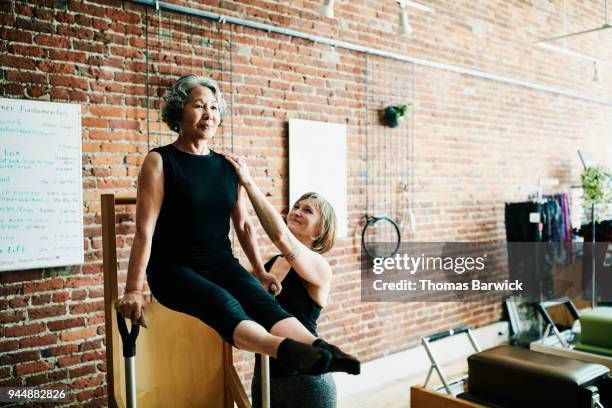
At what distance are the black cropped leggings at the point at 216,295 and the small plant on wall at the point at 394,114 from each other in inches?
136

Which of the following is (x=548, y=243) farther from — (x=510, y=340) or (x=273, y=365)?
(x=273, y=365)

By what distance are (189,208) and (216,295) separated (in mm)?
329

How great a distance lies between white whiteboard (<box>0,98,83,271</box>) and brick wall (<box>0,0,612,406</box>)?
9 centimetres

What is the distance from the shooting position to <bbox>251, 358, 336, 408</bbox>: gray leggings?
7.34ft

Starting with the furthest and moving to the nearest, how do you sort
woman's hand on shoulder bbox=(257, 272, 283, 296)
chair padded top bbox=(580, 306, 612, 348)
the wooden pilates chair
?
1. chair padded top bbox=(580, 306, 612, 348)
2. the wooden pilates chair
3. woman's hand on shoulder bbox=(257, 272, 283, 296)

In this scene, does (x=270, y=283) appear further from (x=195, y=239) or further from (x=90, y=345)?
(x=90, y=345)

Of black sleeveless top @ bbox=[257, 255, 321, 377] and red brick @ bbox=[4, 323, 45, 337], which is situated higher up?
black sleeveless top @ bbox=[257, 255, 321, 377]

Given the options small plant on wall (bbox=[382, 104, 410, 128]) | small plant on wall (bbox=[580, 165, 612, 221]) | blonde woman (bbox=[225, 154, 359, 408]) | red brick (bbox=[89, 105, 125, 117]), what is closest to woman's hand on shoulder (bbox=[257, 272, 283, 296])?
blonde woman (bbox=[225, 154, 359, 408])

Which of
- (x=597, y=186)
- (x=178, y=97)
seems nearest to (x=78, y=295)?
(x=178, y=97)

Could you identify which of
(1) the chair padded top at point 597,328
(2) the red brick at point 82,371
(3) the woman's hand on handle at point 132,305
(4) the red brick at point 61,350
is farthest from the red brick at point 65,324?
(1) the chair padded top at point 597,328

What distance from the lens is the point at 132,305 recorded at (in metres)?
1.83

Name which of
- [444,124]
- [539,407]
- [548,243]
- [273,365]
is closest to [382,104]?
[444,124]

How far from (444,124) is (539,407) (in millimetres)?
3268

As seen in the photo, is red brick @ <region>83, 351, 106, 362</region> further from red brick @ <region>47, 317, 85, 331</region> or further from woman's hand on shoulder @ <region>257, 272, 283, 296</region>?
woman's hand on shoulder @ <region>257, 272, 283, 296</region>
